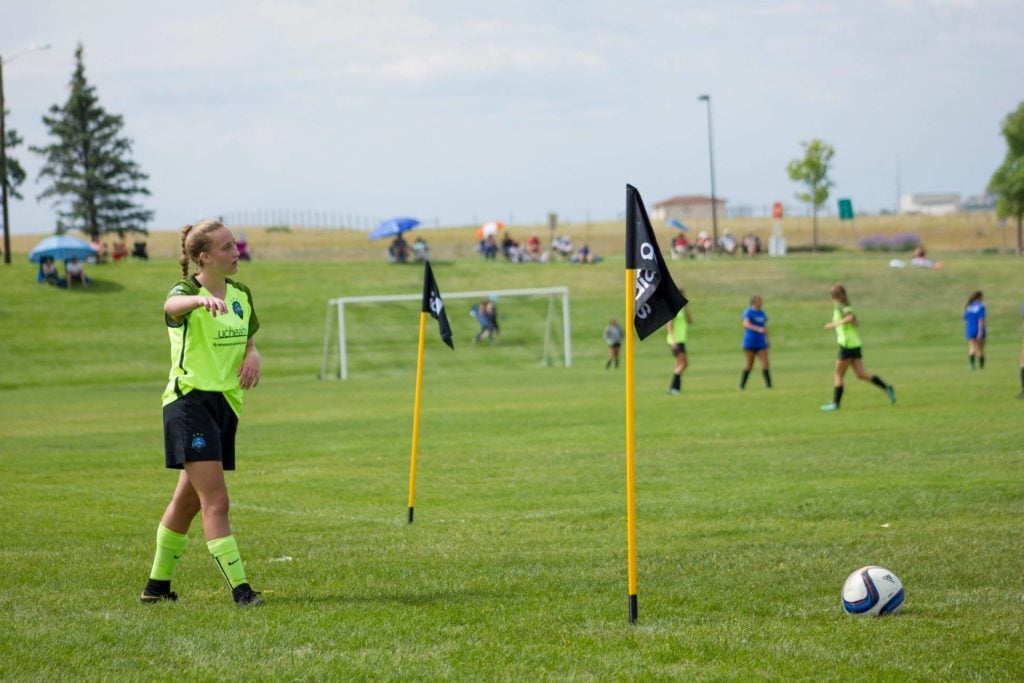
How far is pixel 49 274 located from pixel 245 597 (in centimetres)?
4921

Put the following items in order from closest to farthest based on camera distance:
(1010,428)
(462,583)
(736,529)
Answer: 1. (462,583)
2. (736,529)
3. (1010,428)

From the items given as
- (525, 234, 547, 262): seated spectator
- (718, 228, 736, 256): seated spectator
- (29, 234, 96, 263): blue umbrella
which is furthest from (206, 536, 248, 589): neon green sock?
(718, 228, 736, 256): seated spectator

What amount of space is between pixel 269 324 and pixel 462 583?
43.0 meters

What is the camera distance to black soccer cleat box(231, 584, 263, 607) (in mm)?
7488

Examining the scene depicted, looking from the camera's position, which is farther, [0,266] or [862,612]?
[0,266]

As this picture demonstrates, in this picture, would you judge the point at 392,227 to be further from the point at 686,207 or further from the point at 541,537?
the point at 686,207

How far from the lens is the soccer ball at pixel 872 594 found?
7086 millimetres

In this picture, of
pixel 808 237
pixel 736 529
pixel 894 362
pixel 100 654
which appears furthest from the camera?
pixel 808 237

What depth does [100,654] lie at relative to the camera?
→ 21.1 ft

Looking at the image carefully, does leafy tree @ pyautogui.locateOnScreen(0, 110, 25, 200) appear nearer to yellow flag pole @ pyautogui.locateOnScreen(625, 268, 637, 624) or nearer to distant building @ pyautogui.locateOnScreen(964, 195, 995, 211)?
yellow flag pole @ pyautogui.locateOnScreen(625, 268, 637, 624)

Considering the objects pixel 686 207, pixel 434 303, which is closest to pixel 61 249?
pixel 434 303

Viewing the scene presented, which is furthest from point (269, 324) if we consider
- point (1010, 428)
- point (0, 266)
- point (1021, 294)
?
point (1010, 428)

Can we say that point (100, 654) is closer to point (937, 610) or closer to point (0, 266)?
point (937, 610)

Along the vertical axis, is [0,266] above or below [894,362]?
above
